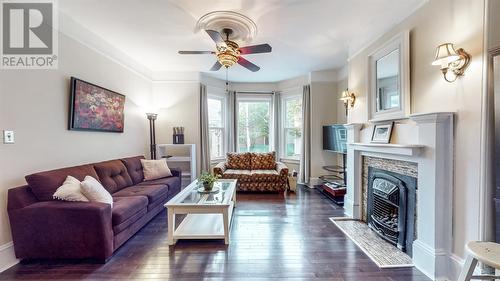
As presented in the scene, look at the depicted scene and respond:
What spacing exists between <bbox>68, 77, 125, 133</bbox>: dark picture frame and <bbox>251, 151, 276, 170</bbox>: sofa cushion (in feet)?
9.59

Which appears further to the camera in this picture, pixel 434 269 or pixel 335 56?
pixel 335 56

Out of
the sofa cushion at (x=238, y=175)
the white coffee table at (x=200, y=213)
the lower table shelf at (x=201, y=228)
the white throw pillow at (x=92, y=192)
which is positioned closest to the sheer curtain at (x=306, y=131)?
the sofa cushion at (x=238, y=175)

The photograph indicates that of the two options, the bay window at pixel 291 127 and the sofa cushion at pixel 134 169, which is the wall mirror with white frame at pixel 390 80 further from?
the sofa cushion at pixel 134 169

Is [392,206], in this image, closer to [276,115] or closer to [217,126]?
[276,115]

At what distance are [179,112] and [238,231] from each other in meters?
3.42

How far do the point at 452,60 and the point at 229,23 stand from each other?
2.27 m

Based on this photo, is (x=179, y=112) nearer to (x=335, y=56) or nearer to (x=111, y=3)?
(x=111, y=3)

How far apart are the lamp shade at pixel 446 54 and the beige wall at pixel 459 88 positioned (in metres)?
0.11

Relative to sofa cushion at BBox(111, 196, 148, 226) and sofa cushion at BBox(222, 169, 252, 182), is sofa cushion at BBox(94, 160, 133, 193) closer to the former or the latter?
sofa cushion at BBox(111, 196, 148, 226)

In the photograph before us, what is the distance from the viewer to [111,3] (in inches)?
99.5

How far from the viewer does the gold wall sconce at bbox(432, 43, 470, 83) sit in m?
1.80

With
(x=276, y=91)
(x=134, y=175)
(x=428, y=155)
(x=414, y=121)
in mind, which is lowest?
(x=134, y=175)

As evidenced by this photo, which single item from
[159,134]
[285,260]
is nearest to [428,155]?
[285,260]

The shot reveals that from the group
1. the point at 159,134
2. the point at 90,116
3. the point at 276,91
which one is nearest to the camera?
the point at 90,116
